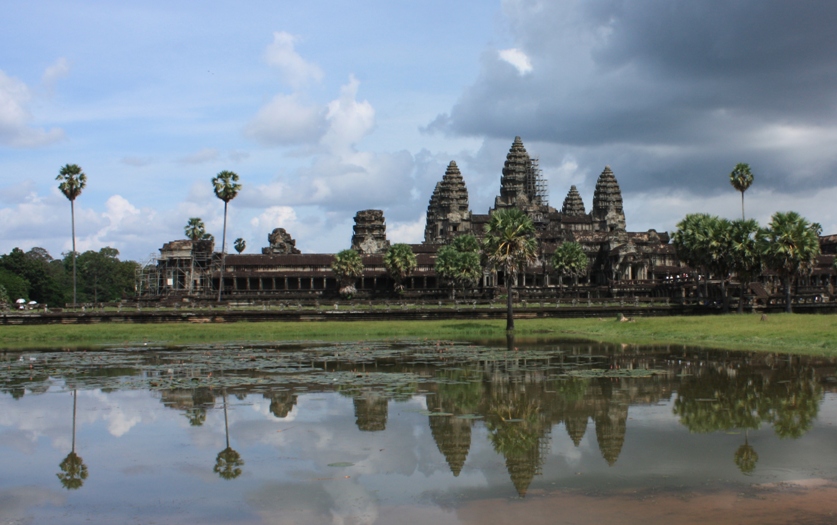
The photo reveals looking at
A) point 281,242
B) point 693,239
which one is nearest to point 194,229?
point 281,242

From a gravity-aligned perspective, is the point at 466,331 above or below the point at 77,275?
below

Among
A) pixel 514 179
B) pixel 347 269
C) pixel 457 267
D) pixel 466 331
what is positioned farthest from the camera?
pixel 514 179

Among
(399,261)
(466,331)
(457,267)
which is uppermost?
(399,261)

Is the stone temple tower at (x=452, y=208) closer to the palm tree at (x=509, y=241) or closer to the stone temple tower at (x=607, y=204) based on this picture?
the stone temple tower at (x=607, y=204)

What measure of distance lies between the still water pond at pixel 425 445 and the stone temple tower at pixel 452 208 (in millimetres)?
113399

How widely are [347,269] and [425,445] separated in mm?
84398

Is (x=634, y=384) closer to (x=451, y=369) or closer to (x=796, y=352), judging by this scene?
(x=451, y=369)

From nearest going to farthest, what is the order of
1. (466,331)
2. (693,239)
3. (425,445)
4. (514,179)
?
(425,445) < (466,331) < (693,239) < (514,179)

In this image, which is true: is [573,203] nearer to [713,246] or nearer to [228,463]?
[713,246]

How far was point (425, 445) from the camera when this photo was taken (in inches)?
623

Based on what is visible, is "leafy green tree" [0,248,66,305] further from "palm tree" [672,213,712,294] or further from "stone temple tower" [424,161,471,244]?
"palm tree" [672,213,712,294]

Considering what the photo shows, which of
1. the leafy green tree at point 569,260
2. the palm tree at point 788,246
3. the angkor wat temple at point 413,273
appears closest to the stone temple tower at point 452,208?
the angkor wat temple at point 413,273

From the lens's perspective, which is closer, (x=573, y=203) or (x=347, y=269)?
(x=347, y=269)

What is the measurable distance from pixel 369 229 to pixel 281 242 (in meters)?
14.7
